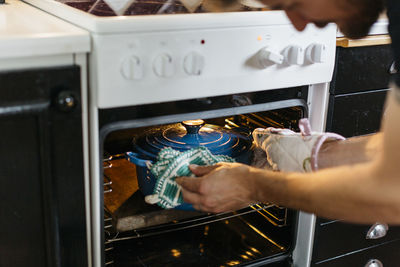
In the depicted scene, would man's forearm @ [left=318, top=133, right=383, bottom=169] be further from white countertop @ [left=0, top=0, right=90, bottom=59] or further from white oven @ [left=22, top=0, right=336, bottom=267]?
white countertop @ [left=0, top=0, right=90, bottom=59]

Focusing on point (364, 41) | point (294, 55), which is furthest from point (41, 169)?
point (364, 41)

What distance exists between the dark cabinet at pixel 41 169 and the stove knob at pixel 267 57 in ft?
1.39

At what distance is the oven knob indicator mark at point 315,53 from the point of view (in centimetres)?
135

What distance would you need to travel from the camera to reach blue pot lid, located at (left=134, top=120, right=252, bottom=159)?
1362 millimetres

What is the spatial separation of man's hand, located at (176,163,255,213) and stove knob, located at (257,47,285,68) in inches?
9.8

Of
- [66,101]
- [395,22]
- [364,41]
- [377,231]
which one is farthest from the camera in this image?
[377,231]

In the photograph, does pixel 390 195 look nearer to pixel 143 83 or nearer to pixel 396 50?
pixel 396 50

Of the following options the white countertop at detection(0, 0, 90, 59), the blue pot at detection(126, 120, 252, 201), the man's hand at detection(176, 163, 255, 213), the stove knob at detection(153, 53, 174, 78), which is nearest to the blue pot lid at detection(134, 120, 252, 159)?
the blue pot at detection(126, 120, 252, 201)

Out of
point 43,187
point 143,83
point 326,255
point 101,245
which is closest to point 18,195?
point 43,187

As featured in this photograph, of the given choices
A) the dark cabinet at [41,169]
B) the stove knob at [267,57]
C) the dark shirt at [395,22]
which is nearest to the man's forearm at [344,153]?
the stove knob at [267,57]

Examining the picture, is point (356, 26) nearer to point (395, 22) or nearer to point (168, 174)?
point (395, 22)

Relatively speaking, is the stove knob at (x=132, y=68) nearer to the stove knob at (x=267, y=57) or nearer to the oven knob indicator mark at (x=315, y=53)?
the stove knob at (x=267, y=57)

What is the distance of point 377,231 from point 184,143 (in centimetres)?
73

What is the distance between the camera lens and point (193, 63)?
3.97ft
